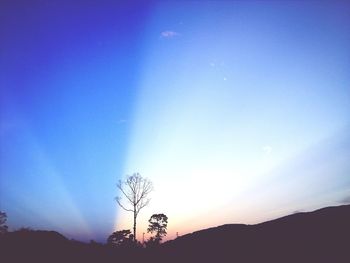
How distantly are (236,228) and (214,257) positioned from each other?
25.4ft

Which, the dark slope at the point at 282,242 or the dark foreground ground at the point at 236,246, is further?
the dark foreground ground at the point at 236,246

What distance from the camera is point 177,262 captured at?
84.7ft

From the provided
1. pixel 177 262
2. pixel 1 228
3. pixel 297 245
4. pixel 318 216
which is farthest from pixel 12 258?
pixel 1 228

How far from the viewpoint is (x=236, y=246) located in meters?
25.7

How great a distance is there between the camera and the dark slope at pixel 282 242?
2048 centimetres

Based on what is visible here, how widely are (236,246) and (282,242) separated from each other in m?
4.65

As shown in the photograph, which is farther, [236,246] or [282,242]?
[236,246]

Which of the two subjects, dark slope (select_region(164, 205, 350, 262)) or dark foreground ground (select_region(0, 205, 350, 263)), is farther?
dark foreground ground (select_region(0, 205, 350, 263))

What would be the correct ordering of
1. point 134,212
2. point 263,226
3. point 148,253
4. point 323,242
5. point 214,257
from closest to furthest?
point 323,242, point 214,257, point 263,226, point 148,253, point 134,212

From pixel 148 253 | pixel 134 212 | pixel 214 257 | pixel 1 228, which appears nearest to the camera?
pixel 214 257

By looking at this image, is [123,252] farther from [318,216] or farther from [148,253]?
[318,216]

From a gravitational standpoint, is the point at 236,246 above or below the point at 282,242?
above

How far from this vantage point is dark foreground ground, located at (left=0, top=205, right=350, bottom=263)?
68.8 feet

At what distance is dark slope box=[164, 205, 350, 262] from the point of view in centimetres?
2048
